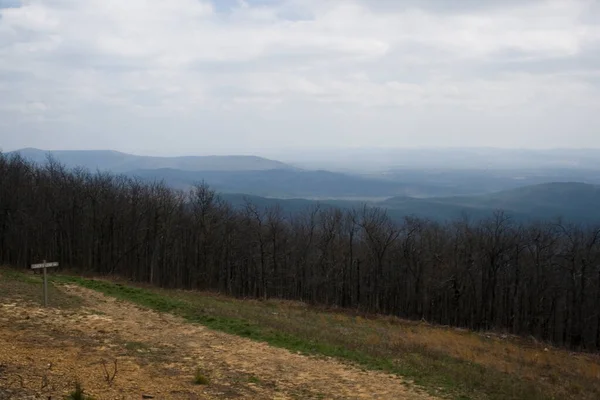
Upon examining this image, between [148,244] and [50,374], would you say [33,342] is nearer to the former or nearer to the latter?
[50,374]

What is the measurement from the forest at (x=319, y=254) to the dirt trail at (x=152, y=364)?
3403 cm

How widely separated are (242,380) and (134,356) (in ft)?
10.2

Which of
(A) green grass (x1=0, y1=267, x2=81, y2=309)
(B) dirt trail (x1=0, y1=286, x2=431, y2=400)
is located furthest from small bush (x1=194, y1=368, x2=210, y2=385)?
(A) green grass (x1=0, y1=267, x2=81, y2=309)

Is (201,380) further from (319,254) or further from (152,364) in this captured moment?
(319,254)

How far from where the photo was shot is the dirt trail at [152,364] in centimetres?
1041

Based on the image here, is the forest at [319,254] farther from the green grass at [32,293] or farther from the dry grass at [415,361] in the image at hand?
the dry grass at [415,361]

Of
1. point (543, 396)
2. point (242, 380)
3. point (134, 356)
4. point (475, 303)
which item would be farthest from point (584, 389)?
point (475, 303)

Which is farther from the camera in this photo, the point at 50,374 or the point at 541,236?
the point at 541,236

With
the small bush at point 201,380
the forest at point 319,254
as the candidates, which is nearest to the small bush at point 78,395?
the small bush at point 201,380

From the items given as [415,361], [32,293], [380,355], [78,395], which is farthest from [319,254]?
[78,395]

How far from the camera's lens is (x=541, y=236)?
176 ft

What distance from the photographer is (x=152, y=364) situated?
12.5 metres

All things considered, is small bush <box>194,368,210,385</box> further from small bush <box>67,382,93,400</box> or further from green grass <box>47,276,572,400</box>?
green grass <box>47,276,572,400</box>

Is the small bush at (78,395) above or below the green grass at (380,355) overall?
above
